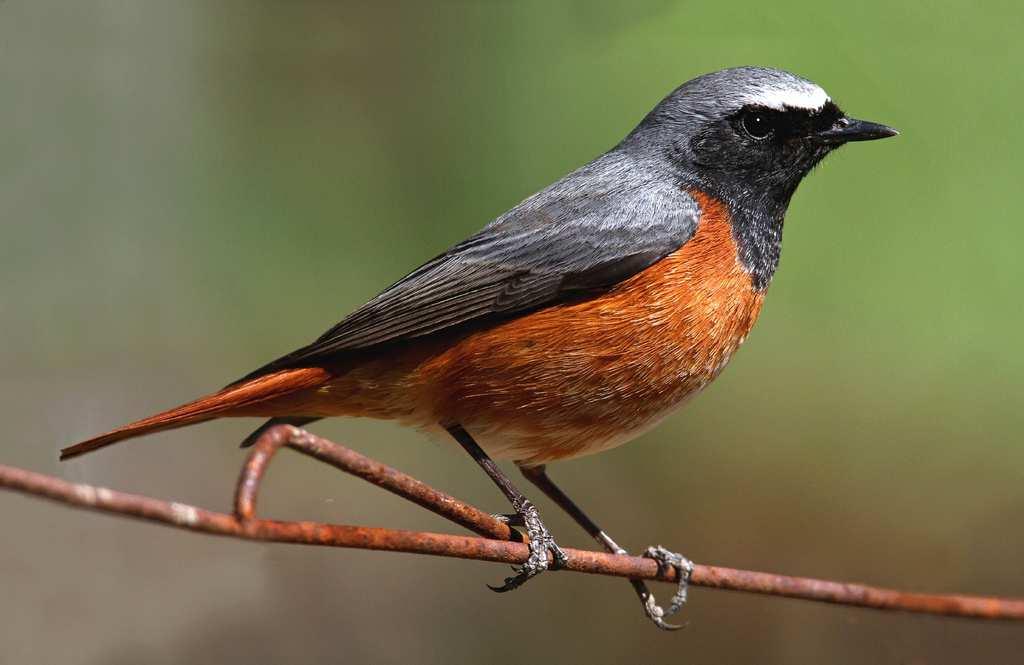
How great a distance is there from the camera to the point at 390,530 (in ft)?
4.75

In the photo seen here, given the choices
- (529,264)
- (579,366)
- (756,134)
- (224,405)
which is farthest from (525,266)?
(224,405)

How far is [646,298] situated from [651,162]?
2.27 ft

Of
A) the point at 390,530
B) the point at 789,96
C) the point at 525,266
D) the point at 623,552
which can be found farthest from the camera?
the point at 623,552

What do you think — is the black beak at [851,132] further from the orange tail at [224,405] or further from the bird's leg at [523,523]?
the orange tail at [224,405]

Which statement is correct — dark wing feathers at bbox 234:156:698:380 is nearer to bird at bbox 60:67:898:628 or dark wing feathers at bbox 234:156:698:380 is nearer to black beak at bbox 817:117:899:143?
bird at bbox 60:67:898:628

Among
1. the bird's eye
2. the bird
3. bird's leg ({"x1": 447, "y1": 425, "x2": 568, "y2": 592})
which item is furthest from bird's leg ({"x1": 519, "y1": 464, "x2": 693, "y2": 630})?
the bird's eye

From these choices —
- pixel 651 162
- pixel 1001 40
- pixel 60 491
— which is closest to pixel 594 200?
pixel 651 162

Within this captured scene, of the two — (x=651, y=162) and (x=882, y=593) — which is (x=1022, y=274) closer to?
(x=651, y=162)

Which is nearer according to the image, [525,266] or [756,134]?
[525,266]

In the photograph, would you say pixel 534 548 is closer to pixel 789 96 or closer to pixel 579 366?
pixel 579 366

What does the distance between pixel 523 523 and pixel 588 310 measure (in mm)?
623

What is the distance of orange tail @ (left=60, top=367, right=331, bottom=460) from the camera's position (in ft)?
7.89

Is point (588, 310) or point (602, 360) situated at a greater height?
point (588, 310)

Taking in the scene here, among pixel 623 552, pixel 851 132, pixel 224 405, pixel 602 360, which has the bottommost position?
pixel 623 552
